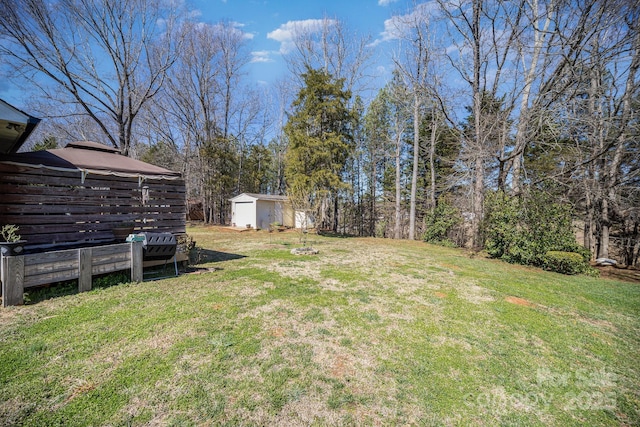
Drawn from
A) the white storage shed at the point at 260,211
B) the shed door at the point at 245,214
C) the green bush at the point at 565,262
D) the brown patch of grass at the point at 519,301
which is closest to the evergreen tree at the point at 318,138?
the white storage shed at the point at 260,211

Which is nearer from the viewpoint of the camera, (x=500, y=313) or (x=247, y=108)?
(x=500, y=313)

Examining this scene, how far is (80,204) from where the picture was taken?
5332mm

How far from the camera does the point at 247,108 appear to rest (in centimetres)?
2241

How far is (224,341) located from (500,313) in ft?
13.2

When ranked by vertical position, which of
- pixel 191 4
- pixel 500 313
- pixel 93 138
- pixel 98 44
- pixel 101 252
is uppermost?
pixel 191 4

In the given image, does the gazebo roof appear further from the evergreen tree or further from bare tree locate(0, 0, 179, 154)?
the evergreen tree

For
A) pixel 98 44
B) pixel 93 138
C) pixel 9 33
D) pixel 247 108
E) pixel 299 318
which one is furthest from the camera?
pixel 247 108

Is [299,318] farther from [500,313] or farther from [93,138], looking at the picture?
[93,138]

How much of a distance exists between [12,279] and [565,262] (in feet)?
38.8

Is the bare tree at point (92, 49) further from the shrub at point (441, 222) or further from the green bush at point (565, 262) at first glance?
the green bush at point (565, 262)

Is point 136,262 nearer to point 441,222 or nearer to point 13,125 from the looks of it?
point 13,125

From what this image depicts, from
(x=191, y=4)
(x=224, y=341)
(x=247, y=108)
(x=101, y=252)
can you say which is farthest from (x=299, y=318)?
(x=247, y=108)

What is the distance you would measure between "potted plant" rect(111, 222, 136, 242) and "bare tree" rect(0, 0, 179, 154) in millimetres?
9659

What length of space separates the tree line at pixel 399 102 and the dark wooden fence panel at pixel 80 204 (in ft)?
19.0
